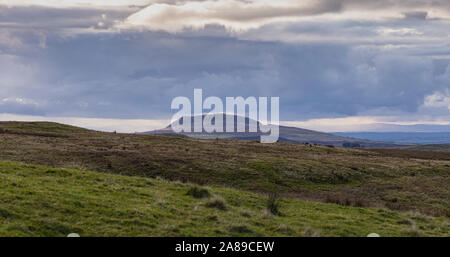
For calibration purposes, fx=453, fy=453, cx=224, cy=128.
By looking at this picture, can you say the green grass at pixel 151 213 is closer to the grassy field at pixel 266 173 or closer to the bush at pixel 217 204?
the bush at pixel 217 204

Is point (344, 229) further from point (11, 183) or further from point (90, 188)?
point (11, 183)

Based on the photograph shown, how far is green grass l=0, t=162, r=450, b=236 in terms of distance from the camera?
17.9 metres

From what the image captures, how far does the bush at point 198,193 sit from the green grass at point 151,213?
9.3 inches

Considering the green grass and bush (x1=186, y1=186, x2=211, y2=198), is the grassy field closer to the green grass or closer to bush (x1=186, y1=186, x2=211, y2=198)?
the green grass

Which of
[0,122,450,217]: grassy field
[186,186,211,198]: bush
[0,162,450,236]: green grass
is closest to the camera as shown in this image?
[0,162,450,236]: green grass

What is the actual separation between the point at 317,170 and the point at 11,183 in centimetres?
3751

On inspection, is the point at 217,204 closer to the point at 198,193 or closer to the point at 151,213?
the point at 198,193

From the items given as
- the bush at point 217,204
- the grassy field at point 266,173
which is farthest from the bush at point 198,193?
the grassy field at point 266,173

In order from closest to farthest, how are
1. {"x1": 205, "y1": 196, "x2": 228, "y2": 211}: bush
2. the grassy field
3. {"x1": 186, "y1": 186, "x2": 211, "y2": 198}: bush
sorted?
{"x1": 205, "y1": 196, "x2": 228, "y2": 211}: bush, {"x1": 186, "y1": 186, "x2": 211, "y2": 198}: bush, the grassy field

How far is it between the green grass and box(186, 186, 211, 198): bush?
24 cm

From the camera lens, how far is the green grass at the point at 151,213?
58.8 ft

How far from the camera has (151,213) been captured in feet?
66.6

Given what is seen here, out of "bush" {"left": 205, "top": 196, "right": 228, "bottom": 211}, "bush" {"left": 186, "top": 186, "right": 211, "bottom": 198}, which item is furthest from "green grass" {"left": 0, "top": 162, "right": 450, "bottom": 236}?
"bush" {"left": 186, "top": 186, "right": 211, "bottom": 198}
